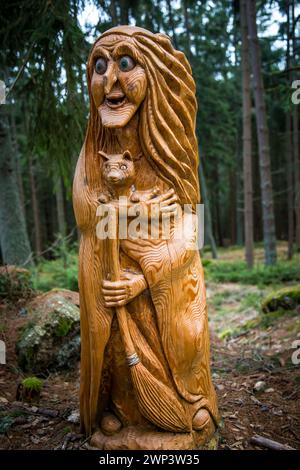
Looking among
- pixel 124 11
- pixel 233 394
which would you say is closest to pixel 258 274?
pixel 233 394

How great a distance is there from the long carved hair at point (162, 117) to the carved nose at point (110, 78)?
158 mm

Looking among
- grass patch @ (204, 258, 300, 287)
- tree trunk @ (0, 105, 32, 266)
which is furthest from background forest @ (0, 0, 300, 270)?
grass patch @ (204, 258, 300, 287)

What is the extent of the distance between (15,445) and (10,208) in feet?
18.6

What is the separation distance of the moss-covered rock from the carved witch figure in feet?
13.3

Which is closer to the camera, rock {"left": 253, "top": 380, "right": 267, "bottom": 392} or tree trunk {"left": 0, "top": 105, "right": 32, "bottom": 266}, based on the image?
rock {"left": 253, "top": 380, "right": 267, "bottom": 392}

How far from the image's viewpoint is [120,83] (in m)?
2.77

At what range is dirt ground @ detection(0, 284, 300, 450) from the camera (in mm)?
3211

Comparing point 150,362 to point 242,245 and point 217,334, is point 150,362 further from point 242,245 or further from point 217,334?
point 242,245

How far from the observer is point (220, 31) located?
15898 mm

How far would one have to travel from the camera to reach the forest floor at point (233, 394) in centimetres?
322

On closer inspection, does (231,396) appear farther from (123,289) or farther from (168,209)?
(168,209)

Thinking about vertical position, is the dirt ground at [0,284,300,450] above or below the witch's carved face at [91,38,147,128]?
below

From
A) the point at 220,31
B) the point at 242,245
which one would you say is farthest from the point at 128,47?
the point at 242,245

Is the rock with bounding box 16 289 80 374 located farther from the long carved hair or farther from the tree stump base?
the long carved hair
